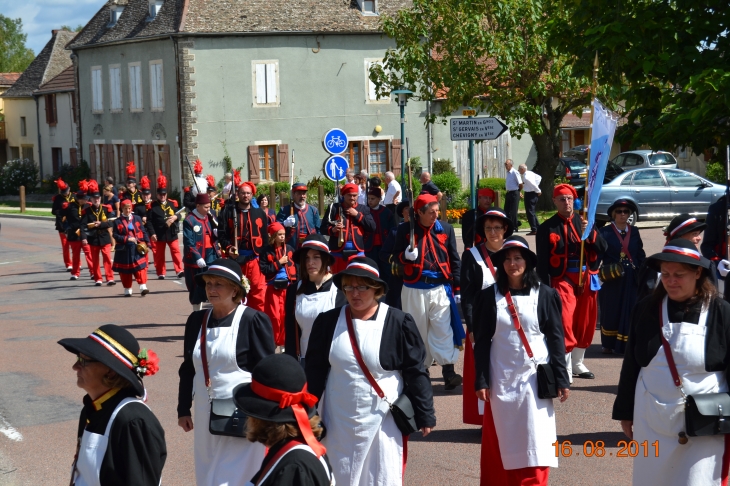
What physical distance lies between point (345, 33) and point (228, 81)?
4.80 m

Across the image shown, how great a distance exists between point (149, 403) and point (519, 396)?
4.57m

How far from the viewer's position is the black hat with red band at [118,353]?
409 cm

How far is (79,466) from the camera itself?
4133mm

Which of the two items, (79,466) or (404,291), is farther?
(404,291)

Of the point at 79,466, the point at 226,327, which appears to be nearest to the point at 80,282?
the point at 226,327

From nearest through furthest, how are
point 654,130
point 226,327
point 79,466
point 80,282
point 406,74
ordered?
point 79,466 < point 226,327 < point 654,130 < point 80,282 < point 406,74

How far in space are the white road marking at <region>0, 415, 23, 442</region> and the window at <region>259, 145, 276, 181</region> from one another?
92.1 feet

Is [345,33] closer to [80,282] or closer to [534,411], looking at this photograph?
[80,282]

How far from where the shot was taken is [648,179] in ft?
85.2

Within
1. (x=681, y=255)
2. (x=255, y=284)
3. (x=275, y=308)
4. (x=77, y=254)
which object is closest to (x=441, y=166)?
(x=77, y=254)

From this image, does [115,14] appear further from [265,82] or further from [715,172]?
[715,172]

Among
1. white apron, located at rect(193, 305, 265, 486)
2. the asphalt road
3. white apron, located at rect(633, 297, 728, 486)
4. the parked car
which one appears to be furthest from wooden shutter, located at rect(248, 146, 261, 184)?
white apron, located at rect(633, 297, 728, 486)

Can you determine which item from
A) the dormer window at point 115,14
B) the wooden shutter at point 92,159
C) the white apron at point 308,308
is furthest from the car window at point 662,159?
the white apron at point 308,308

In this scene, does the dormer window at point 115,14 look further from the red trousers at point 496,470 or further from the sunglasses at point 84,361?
the sunglasses at point 84,361
